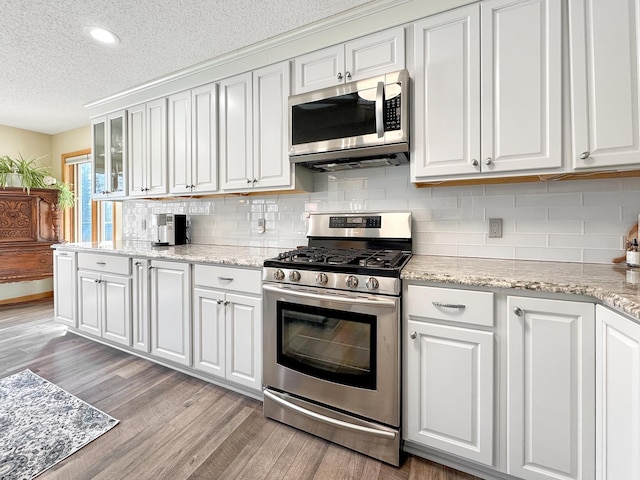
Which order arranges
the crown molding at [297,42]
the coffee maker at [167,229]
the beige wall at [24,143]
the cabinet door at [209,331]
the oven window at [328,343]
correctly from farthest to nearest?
the beige wall at [24,143] → the coffee maker at [167,229] → the cabinet door at [209,331] → the crown molding at [297,42] → the oven window at [328,343]

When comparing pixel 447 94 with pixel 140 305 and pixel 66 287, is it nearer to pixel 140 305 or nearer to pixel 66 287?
→ pixel 140 305

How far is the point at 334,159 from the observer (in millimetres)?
1969

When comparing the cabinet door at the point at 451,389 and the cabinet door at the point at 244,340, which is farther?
the cabinet door at the point at 244,340

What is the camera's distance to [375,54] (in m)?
1.84

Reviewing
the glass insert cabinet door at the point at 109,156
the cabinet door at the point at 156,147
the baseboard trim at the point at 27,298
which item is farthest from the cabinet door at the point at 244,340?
the baseboard trim at the point at 27,298

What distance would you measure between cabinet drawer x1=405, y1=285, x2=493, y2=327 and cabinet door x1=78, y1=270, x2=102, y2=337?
8.85 ft

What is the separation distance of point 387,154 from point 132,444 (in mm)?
2111

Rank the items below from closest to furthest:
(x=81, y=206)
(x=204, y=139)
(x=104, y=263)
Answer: (x=204, y=139) → (x=104, y=263) → (x=81, y=206)

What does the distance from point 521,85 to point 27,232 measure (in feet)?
18.2

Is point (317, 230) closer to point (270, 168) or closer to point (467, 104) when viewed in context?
point (270, 168)

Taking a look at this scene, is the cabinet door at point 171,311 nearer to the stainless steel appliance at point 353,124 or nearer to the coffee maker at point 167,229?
the coffee maker at point 167,229

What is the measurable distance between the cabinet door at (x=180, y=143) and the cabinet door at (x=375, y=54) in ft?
4.82

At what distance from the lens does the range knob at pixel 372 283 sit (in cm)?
146

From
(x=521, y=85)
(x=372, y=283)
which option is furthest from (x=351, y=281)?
(x=521, y=85)
